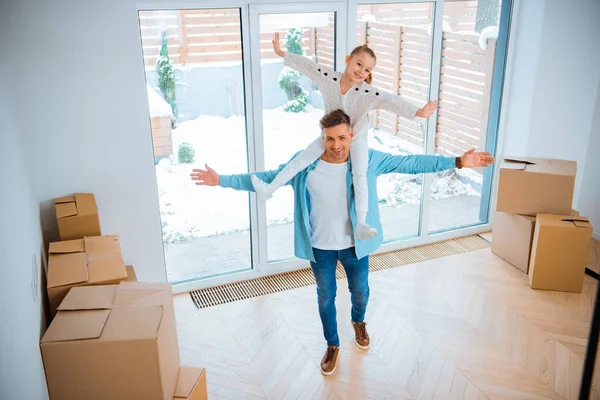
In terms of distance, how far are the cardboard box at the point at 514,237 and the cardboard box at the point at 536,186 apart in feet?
0.31

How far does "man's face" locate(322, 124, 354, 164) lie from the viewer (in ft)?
8.71

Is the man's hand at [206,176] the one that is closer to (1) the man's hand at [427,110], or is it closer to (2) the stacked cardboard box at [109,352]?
(2) the stacked cardboard box at [109,352]

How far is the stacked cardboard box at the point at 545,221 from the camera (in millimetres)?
3719

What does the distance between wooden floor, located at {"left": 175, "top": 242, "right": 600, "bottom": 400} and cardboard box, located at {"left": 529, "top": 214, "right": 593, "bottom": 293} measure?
10cm

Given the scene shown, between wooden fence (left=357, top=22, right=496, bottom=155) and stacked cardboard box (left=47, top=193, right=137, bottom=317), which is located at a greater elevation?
wooden fence (left=357, top=22, right=496, bottom=155)

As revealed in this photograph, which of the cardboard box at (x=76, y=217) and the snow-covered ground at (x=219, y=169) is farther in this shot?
the snow-covered ground at (x=219, y=169)

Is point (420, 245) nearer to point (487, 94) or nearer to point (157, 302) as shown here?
point (487, 94)

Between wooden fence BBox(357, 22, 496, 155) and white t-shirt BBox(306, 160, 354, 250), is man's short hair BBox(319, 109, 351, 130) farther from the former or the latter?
wooden fence BBox(357, 22, 496, 155)

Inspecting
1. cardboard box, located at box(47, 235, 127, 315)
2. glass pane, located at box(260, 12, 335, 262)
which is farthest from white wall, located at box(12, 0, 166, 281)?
glass pane, located at box(260, 12, 335, 262)

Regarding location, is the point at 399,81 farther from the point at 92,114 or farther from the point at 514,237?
the point at 92,114

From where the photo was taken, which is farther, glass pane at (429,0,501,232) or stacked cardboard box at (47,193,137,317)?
glass pane at (429,0,501,232)

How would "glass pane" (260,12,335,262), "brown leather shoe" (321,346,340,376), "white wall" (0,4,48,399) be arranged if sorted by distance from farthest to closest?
"glass pane" (260,12,335,262) → "brown leather shoe" (321,346,340,376) → "white wall" (0,4,48,399)

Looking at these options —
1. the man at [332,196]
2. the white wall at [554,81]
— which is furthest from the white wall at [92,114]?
the white wall at [554,81]

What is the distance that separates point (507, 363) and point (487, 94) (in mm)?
2229
